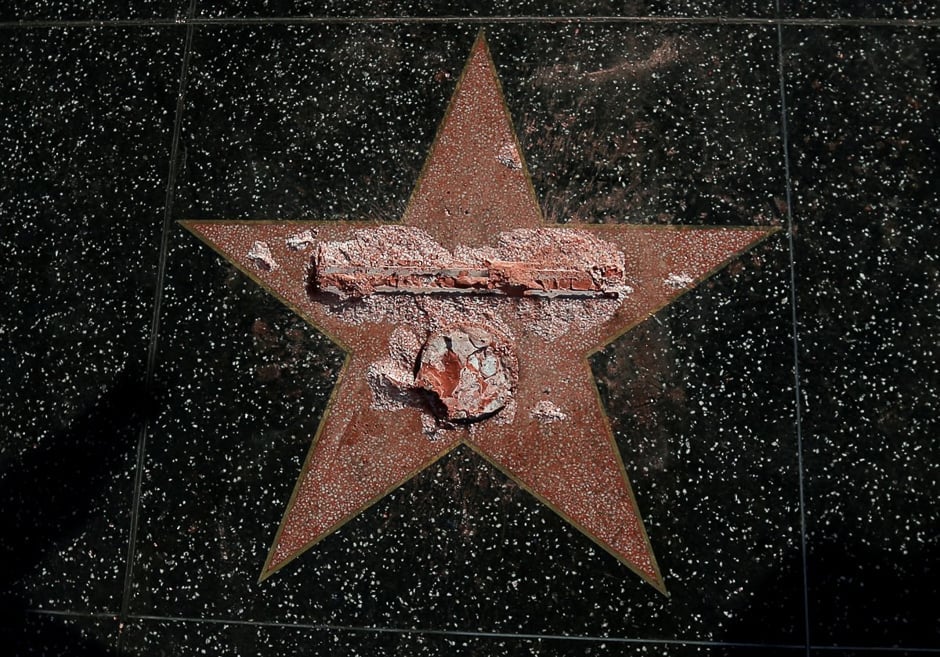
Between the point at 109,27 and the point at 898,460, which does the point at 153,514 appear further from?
the point at 898,460

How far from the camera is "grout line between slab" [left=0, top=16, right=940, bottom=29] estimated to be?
159cm

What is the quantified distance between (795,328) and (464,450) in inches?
31.3

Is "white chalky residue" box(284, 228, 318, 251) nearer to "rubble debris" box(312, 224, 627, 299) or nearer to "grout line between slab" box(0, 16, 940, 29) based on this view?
"rubble debris" box(312, 224, 627, 299)

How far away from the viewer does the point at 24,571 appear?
157 cm

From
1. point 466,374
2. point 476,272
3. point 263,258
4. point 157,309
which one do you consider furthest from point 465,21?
point 157,309

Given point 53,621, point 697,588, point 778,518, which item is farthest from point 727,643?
point 53,621

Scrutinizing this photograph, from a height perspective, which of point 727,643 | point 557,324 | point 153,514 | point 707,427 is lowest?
point 153,514

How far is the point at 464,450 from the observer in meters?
1.53

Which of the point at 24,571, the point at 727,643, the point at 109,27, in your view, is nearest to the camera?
the point at 727,643

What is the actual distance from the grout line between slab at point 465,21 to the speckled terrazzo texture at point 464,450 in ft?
0.04

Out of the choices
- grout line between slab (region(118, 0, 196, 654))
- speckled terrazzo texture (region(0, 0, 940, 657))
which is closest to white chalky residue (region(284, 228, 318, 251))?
speckled terrazzo texture (region(0, 0, 940, 657))

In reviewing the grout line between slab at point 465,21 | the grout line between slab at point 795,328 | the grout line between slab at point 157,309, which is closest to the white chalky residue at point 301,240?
the grout line between slab at point 157,309

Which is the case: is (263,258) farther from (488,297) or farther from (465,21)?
(465,21)

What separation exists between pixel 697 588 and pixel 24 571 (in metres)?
1.54
